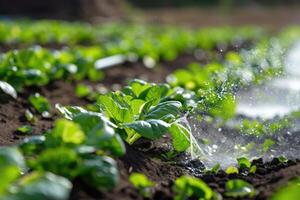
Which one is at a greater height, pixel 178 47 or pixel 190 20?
pixel 178 47

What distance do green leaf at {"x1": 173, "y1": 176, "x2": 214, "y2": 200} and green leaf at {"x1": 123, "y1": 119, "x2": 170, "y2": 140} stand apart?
0.45 meters

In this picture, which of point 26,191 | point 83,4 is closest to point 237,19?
point 83,4

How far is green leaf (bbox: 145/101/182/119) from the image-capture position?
292 cm

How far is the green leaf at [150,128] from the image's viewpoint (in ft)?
8.85

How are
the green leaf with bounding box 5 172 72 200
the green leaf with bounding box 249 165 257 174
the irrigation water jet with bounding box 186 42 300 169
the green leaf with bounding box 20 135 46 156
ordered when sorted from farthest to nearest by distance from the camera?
1. the irrigation water jet with bounding box 186 42 300 169
2. the green leaf with bounding box 249 165 257 174
3. the green leaf with bounding box 20 135 46 156
4. the green leaf with bounding box 5 172 72 200

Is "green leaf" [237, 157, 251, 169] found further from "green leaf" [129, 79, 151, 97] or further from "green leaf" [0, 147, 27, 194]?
→ "green leaf" [0, 147, 27, 194]

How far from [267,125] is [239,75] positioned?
1.75 feet

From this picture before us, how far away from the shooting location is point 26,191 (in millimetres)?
1730

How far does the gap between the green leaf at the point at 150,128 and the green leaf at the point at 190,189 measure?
45 centimetres

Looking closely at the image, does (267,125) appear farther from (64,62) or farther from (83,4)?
(83,4)

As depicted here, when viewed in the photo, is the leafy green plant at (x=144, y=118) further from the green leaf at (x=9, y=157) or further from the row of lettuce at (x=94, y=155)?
the green leaf at (x=9, y=157)

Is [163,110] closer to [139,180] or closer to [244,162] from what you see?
[244,162]

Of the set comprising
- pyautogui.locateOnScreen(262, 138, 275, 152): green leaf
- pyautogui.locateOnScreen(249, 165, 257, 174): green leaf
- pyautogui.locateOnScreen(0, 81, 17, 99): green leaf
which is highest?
pyautogui.locateOnScreen(249, 165, 257, 174): green leaf

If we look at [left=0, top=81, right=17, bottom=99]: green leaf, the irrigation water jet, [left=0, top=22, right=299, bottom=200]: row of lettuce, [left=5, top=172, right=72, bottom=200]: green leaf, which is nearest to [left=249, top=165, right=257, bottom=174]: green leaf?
the irrigation water jet
